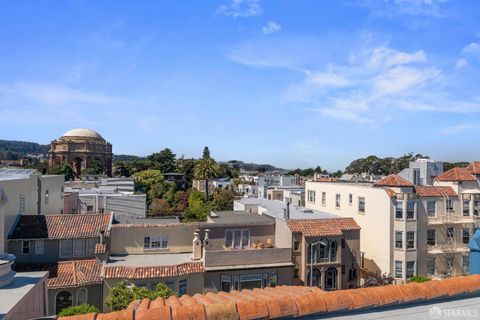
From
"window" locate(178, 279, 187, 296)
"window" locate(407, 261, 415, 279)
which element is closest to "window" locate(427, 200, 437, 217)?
"window" locate(407, 261, 415, 279)

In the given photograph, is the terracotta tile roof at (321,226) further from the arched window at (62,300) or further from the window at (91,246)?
the arched window at (62,300)

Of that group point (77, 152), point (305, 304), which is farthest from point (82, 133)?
point (305, 304)

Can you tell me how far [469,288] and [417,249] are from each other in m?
27.4

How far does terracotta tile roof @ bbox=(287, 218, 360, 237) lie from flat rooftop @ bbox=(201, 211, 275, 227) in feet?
6.96

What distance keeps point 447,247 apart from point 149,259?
2420 centimetres

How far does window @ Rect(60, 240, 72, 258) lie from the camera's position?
24922mm

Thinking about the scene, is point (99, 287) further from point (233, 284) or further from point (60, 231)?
point (233, 284)

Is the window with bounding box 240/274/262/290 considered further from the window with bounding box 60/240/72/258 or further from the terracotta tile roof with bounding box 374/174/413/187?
the terracotta tile roof with bounding box 374/174/413/187

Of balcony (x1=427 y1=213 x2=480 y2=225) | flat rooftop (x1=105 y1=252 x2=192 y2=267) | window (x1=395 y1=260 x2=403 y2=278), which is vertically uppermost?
balcony (x1=427 y1=213 x2=480 y2=225)

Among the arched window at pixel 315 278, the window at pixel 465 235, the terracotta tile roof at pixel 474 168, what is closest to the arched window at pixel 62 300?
the arched window at pixel 315 278

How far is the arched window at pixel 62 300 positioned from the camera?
874 inches

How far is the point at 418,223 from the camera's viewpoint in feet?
105

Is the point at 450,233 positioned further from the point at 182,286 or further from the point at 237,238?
the point at 182,286

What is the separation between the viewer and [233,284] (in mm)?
24016
